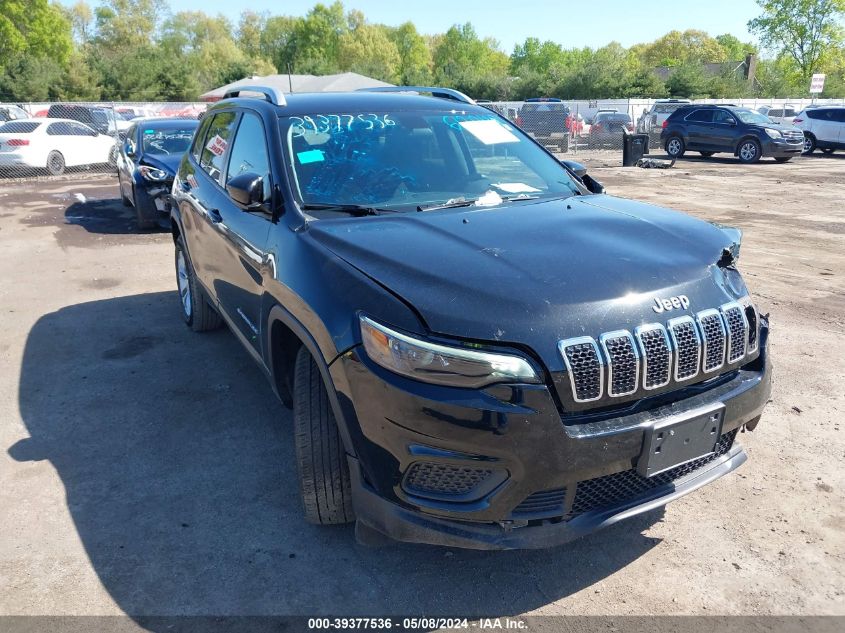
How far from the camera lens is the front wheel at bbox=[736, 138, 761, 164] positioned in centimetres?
2095

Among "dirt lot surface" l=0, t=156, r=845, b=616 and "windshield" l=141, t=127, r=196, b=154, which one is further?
"windshield" l=141, t=127, r=196, b=154

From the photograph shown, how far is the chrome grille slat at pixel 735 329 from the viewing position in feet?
8.72

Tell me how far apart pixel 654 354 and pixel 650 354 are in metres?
0.02

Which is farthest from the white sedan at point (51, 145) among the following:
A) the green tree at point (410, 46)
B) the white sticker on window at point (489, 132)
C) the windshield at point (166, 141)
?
the green tree at point (410, 46)

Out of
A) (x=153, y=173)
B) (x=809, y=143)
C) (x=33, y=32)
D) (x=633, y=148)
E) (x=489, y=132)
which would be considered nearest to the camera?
(x=489, y=132)

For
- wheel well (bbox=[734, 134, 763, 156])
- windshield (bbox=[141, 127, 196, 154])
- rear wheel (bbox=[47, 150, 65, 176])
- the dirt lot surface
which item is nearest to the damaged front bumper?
the dirt lot surface

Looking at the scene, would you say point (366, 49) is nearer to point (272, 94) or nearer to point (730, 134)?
point (730, 134)

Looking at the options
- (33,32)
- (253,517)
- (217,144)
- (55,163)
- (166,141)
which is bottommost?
(253,517)

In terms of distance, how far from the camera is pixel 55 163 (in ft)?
59.6

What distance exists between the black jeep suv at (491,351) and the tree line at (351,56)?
134 ft

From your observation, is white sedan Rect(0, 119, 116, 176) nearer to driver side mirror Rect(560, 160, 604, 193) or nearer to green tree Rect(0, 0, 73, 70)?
driver side mirror Rect(560, 160, 604, 193)

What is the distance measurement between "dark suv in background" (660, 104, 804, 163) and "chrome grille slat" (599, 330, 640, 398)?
2135 centimetres

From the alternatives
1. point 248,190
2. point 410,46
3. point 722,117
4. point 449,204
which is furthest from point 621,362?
point 410,46

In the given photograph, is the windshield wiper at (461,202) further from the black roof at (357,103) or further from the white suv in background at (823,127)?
the white suv in background at (823,127)
